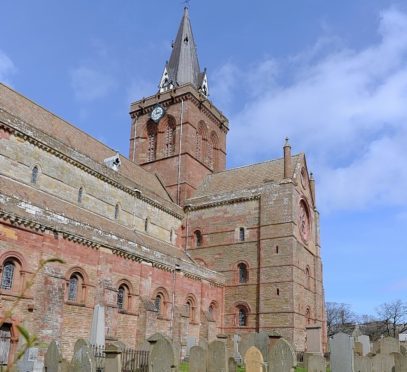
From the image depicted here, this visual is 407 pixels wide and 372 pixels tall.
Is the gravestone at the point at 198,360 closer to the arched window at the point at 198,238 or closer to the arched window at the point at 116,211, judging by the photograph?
the arched window at the point at 116,211

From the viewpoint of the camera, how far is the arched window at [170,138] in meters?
38.1

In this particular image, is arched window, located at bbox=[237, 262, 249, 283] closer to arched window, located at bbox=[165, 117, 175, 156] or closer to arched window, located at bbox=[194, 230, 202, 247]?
arched window, located at bbox=[194, 230, 202, 247]

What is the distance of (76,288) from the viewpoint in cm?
2042

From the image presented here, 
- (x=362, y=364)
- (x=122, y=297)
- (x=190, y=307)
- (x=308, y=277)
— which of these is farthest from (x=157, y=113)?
(x=362, y=364)

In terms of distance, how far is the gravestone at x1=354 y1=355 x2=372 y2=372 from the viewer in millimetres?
15841

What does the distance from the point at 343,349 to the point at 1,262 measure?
41.6ft

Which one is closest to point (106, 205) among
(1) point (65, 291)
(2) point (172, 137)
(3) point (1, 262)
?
(1) point (65, 291)

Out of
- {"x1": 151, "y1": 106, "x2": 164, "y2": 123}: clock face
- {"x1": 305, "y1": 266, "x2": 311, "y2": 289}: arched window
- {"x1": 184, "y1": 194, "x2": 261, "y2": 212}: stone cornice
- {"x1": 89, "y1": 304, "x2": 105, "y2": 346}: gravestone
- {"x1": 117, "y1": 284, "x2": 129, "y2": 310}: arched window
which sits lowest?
{"x1": 89, "y1": 304, "x2": 105, "y2": 346}: gravestone

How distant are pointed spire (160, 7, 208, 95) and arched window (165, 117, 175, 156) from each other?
13.5ft

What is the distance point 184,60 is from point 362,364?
107ft

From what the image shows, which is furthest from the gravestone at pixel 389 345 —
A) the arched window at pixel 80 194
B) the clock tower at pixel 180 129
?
the clock tower at pixel 180 129

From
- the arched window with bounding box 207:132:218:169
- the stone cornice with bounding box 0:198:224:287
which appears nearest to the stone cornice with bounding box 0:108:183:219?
the stone cornice with bounding box 0:198:224:287

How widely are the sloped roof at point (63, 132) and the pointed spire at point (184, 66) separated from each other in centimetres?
1063

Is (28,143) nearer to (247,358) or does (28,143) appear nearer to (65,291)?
(65,291)
